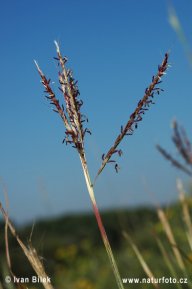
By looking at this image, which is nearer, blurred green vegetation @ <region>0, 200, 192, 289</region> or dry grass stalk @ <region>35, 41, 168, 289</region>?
dry grass stalk @ <region>35, 41, 168, 289</region>

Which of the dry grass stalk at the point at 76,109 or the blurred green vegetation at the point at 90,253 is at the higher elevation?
the dry grass stalk at the point at 76,109

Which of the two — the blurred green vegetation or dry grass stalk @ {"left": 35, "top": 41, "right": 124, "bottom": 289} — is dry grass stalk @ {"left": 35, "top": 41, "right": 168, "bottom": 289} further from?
the blurred green vegetation

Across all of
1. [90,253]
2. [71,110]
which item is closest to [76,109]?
[71,110]

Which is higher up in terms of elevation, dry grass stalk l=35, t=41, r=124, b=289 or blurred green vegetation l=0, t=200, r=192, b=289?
dry grass stalk l=35, t=41, r=124, b=289

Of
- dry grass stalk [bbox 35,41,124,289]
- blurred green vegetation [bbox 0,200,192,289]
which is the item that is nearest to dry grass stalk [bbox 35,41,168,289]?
dry grass stalk [bbox 35,41,124,289]

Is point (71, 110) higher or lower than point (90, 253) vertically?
higher

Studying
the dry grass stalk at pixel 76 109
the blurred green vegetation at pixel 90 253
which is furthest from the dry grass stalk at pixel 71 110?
the blurred green vegetation at pixel 90 253

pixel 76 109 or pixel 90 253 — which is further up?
pixel 76 109

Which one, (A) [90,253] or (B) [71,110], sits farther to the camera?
(A) [90,253]

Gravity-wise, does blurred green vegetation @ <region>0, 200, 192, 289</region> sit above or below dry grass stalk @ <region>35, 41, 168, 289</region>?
below

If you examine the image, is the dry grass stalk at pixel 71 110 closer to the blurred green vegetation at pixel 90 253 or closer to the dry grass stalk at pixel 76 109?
the dry grass stalk at pixel 76 109

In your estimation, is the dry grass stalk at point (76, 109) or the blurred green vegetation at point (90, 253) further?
the blurred green vegetation at point (90, 253)

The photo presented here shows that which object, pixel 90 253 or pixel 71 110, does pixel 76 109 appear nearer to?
pixel 71 110

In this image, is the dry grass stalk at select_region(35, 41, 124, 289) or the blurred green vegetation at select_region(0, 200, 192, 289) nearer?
the dry grass stalk at select_region(35, 41, 124, 289)
